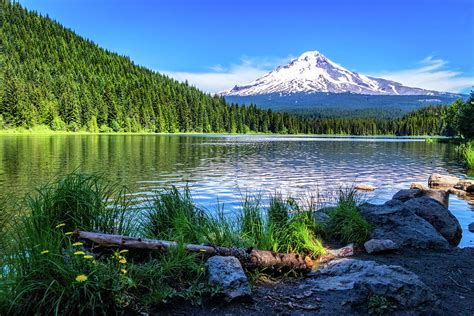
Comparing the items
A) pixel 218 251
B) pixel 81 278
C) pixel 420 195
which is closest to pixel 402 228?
pixel 218 251

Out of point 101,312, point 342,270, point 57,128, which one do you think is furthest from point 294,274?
point 57,128

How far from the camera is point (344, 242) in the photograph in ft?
30.7

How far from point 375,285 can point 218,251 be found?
2535 mm

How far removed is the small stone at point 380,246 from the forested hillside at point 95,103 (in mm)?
99259

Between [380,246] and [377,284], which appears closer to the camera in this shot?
[377,284]

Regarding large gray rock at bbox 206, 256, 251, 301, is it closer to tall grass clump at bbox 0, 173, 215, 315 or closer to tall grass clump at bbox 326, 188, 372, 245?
tall grass clump at bbox 0, 173, 215, 315

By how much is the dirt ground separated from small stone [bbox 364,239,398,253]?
79 cm

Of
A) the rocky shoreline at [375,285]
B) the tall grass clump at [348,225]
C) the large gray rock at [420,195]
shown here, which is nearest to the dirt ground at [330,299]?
the rocky shoreline at [375,285]

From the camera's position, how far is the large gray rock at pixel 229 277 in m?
5.62

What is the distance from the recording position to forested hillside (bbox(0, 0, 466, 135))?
4072 inches

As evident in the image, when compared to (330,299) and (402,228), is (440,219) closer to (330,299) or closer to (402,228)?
(402,228)

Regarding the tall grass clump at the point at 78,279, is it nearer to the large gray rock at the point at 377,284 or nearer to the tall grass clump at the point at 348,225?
the large gray rock at the point at 377,284

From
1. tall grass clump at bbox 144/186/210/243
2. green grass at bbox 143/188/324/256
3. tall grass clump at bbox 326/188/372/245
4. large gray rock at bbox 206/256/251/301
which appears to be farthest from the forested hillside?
large gray rock at bbox 206/256/251/301

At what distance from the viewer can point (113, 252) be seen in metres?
6.19
